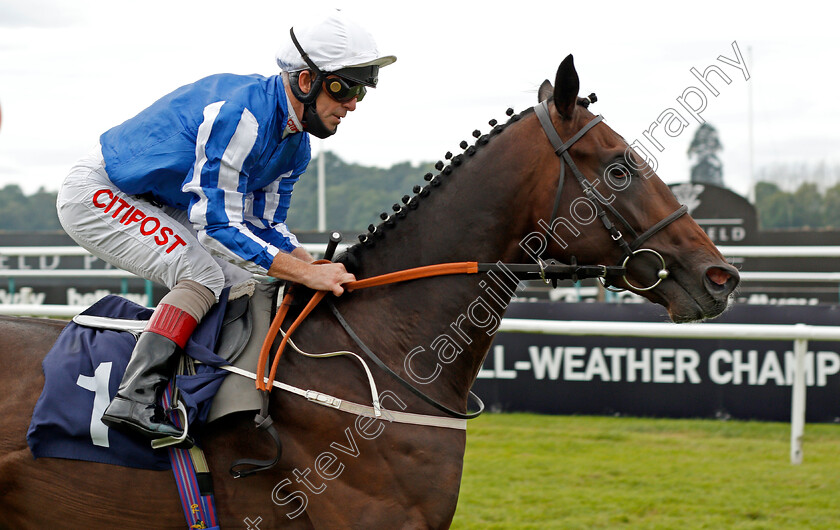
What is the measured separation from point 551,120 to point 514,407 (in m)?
4.45

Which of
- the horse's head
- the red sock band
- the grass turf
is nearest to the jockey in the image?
the red sock band

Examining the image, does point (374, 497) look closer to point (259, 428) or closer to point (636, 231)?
point (259, 428)

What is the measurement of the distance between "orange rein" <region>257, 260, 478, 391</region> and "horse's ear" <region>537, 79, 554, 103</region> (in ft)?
2.04

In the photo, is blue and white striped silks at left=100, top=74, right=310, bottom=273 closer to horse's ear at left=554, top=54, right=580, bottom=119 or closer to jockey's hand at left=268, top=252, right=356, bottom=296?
jockey's hand at left=268, top=252, right=356, bottom=296

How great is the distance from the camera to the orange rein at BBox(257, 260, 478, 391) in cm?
261

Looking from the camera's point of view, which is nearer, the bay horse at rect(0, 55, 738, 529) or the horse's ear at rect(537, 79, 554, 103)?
the bay horse at rect(0, 55, 738, 529)

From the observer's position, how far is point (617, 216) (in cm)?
261

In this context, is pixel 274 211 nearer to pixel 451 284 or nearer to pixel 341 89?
pixel 341 89

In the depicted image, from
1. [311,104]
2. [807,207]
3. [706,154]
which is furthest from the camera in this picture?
[706,154]

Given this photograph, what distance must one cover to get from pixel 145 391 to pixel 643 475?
3601mm

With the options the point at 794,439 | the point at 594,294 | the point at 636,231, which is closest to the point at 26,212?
the point at 594,294

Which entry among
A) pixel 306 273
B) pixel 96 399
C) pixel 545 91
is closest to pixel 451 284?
pixel 306 273

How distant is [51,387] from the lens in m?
2.66

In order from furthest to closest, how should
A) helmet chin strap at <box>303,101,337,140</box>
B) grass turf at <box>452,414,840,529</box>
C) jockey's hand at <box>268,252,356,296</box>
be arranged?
1. grass turf at <box>452,414,840,529</box>
2. helmet chin strap at <box>303,101,337,140</box>
3. jockey's hand at <box>268,252,356,296</box>
